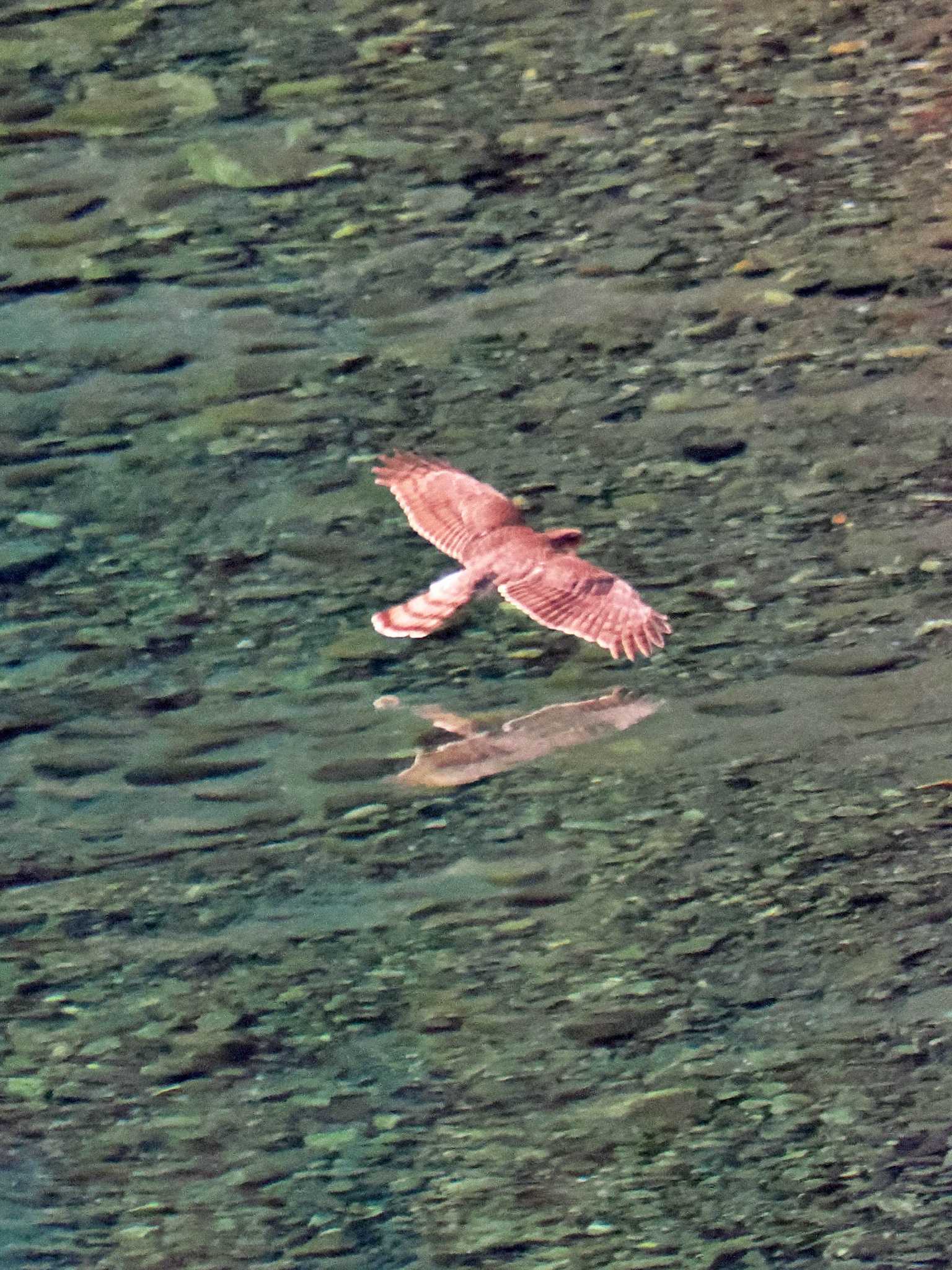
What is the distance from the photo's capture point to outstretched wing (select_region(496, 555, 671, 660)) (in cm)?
111

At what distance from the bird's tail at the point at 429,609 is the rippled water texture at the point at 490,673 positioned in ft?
0.06

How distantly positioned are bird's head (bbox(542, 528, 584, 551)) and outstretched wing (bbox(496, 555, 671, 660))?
0.01 m

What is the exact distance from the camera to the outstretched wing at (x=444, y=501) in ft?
3.64

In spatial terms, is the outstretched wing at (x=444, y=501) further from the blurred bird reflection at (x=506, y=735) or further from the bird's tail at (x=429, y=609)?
the blurred bird reflection at (x=506, y=735)

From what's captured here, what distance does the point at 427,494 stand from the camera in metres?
1.13

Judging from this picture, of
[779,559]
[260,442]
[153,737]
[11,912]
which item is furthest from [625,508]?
[11,912]

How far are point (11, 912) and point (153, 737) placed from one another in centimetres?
16

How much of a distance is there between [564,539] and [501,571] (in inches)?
2.4

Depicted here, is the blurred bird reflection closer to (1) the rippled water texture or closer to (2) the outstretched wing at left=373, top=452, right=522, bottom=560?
Result: (1) the rippled water texture

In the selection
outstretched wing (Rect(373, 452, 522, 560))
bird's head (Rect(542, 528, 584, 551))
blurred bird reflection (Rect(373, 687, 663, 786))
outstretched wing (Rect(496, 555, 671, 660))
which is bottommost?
blurred bird reflection (Rect(373, 687, 663, 786))

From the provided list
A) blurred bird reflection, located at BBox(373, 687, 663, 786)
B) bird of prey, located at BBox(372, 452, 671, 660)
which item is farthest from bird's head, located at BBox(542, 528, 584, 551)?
blurred bird reflection, located at BBox(373, 687, 663, 786)

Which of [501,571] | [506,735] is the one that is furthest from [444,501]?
[506,735]

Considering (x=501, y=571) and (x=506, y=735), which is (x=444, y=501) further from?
(x=506, y=735)

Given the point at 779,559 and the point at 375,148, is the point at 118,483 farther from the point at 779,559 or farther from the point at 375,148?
the point at 779,559
